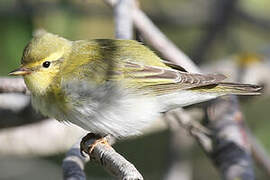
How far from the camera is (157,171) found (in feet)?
18.9

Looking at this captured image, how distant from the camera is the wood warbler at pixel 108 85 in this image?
10.7 feet

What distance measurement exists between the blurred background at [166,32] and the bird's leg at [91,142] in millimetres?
883

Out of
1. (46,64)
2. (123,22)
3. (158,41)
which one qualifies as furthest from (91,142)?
(158,41)

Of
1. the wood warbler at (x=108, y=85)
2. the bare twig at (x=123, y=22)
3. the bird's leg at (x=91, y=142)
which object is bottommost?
the bird's leg at (x=91, y=142)

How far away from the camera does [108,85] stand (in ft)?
10.8

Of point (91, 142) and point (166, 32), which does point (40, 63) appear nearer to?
point (91, 142)

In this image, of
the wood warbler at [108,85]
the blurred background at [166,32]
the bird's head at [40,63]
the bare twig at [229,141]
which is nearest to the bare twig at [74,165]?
the wood warbler at [108,85]

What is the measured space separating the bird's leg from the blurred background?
88cm

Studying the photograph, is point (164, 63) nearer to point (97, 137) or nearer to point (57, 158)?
point (97, 137)

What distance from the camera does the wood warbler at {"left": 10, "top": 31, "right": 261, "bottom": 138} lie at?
3258 mm

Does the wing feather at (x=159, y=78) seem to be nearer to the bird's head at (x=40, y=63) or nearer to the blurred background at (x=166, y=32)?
the bird's head at (x=40, y=63)

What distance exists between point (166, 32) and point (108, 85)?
3.19m

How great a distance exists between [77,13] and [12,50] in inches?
29.6

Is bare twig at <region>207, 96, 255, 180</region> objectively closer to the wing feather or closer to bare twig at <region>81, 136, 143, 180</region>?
the wing feather
